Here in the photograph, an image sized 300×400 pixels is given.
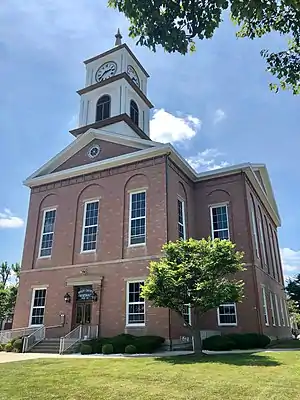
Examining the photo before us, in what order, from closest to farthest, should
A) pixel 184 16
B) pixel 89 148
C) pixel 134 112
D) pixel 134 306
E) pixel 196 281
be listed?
pixel 184 16 → pixel 196 281 → pixel 134 306 → pixel 89 148 → pixel 134 112

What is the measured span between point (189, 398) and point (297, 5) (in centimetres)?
691

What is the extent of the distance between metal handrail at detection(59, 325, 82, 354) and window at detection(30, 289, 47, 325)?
3.26 metres

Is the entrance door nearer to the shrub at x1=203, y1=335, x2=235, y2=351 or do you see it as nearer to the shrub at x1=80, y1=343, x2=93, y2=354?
the shrub at x1=80, y1=343, x2=93, y2=354

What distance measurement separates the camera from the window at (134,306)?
18453 mm

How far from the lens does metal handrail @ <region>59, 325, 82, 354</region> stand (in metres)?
17.2

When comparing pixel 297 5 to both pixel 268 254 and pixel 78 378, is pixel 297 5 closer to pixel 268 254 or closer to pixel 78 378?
pixel 78 378

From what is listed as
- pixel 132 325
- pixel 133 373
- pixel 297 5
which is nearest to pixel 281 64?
pixel 297 5

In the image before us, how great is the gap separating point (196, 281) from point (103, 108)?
19.4 meters

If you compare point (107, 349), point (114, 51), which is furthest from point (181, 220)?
point (114, 51)

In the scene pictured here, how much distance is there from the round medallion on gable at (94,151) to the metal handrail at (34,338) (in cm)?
1123

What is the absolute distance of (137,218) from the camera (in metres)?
20.8

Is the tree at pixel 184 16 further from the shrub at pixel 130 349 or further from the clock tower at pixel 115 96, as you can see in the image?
the clock tower at pixel 115 96

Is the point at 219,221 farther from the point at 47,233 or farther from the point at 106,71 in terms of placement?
the point at 106,71

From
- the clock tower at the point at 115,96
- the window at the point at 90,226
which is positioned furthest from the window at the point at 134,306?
the clock tower at the point at 115,96
